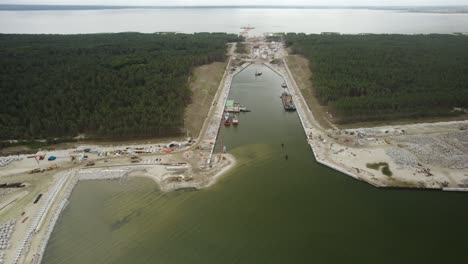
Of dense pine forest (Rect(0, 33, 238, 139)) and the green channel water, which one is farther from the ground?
dense pine forest (Rect(0, 33, 238, 139))

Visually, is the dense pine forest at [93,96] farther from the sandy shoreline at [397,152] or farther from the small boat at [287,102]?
the sandy shoreline at [397,152]

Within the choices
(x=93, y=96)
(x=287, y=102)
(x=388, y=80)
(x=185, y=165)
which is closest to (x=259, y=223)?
(x=185, y=165)

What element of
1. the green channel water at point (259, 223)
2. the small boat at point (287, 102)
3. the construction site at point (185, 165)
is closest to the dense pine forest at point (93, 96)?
the construction site at point (185, 165)

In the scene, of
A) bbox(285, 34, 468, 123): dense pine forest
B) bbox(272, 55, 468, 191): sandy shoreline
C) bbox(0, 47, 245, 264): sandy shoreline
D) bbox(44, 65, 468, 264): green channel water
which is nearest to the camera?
bbox(44, 65, 468, 264): green channel water

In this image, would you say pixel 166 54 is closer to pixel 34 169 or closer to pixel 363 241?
pixel 34 169

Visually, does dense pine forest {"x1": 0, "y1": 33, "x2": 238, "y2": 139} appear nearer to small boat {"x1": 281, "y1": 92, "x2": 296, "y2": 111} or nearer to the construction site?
the construction site

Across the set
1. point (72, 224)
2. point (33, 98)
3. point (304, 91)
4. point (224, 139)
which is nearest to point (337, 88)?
point (304, 91)

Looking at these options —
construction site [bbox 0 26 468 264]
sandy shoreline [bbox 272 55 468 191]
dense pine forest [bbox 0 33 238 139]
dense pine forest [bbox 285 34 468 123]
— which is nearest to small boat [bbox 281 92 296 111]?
dense pine forest [bbox 285 34 468 123]

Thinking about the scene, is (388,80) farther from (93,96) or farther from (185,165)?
(93,96)
